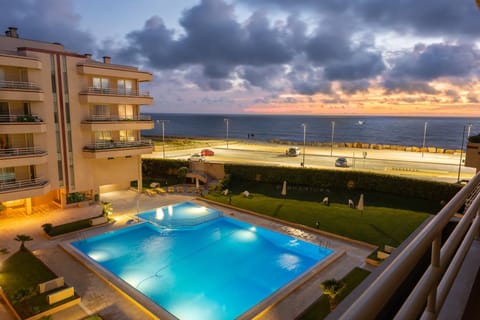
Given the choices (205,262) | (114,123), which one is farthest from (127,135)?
(205,262)

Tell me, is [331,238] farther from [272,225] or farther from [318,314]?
[318,314]

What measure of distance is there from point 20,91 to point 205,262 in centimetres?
1858

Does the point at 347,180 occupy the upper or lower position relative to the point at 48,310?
upper

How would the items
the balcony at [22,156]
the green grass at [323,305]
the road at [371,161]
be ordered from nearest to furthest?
the green grass at [323,305], the balcony at [22,156], the road at [371,161]

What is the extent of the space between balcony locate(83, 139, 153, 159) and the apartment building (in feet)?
0.29

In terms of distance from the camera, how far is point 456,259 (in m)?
2.65

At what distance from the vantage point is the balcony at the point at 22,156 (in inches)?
952

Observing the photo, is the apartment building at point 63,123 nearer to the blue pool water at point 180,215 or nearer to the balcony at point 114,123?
the balcony at point 114,123

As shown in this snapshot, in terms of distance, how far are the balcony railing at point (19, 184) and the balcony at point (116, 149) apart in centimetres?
454

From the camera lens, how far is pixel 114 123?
30500 millimetres

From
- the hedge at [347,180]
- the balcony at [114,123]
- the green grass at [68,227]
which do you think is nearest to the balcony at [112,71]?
the balcony at [114,123]

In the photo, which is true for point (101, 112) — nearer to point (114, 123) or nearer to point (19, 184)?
point (114, 123)

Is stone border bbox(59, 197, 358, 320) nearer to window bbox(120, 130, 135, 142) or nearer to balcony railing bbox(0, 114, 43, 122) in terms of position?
balcony railing bbox(0, 114, 43, 122)

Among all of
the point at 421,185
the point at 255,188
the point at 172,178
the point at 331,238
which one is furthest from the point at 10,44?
the point at 421,185
